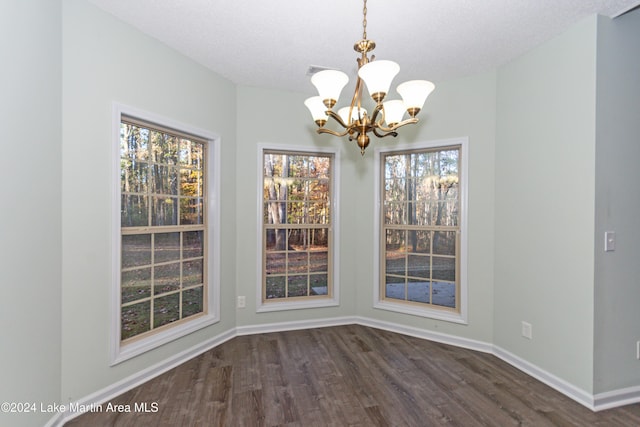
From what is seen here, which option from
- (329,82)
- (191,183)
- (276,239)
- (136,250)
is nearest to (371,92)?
(329,82)

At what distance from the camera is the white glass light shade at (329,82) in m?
1.76

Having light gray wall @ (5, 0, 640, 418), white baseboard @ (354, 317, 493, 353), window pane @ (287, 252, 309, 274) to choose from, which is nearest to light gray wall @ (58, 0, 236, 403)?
light gray wall @ (5, 0, 640, 418)

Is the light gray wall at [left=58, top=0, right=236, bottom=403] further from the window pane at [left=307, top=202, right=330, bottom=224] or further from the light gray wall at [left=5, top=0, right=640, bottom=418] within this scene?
the window pane at [left=307, top=202, right=330, bottom=224]

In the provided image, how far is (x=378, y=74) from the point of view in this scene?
167 centimetres

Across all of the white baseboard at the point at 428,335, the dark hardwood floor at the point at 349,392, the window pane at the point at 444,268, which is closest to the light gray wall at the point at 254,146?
the dark hardwood floor at the point at 349,392

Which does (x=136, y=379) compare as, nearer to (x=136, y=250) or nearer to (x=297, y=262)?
(x=136, y=250)

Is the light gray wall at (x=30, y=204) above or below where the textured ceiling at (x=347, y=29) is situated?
below

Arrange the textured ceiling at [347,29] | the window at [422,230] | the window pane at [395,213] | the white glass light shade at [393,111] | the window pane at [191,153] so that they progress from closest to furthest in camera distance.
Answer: the white glass light shade at [393,111] < the textured ceiling at [347,29] < the window pane at [191,153] < the window at [422,230] < the window pane at [395,213]

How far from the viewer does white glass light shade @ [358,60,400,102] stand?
165cm

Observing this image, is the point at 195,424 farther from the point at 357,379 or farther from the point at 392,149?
the point at 392,149

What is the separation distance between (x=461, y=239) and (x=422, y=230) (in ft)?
1.40

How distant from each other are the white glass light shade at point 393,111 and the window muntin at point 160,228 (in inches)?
75.1

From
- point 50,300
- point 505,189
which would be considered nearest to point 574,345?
point 505,189

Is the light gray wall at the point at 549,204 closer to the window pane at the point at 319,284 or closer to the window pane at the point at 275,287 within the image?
the window pane at the point at 319,284
